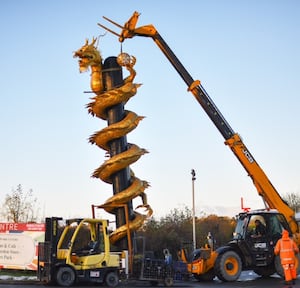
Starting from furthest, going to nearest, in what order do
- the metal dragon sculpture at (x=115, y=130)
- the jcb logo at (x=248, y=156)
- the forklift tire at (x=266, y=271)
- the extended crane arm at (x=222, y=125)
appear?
the jcb logo at (x=248, y=156)
the extended crane arm at (x=222, y=125)
the forklift tire at (x=266, y=271)
the metal dragon sculpture at (x=115, y=130)

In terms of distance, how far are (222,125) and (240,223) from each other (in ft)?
13.2

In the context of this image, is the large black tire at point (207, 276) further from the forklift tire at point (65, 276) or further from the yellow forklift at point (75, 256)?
the forklift tire at point (65, 276)

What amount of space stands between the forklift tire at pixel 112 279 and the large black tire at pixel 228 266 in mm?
4214

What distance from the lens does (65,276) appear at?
1644cm

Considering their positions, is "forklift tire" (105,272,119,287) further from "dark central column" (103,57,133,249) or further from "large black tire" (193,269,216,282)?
"large black tire" (193,269,216,282)

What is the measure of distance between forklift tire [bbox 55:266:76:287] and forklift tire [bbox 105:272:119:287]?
1.17 m

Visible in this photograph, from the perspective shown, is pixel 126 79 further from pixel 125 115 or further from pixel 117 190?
pixel 117 190

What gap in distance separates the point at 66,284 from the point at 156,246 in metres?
18.0

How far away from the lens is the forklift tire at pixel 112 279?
17094mm

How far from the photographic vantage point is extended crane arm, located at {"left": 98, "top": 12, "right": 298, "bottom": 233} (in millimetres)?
22062

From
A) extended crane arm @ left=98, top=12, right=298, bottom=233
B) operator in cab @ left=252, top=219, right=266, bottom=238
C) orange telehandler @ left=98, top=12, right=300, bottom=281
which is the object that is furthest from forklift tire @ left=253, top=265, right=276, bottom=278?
extended crane arm @ left=98, top=12, right=298, bottom=233

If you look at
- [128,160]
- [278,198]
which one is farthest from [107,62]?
[278,198]

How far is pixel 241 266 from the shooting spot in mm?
20203

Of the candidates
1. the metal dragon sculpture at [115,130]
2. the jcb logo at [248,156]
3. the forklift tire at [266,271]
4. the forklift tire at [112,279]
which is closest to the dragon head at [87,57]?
the metal dragon sculpture at [115,130]
